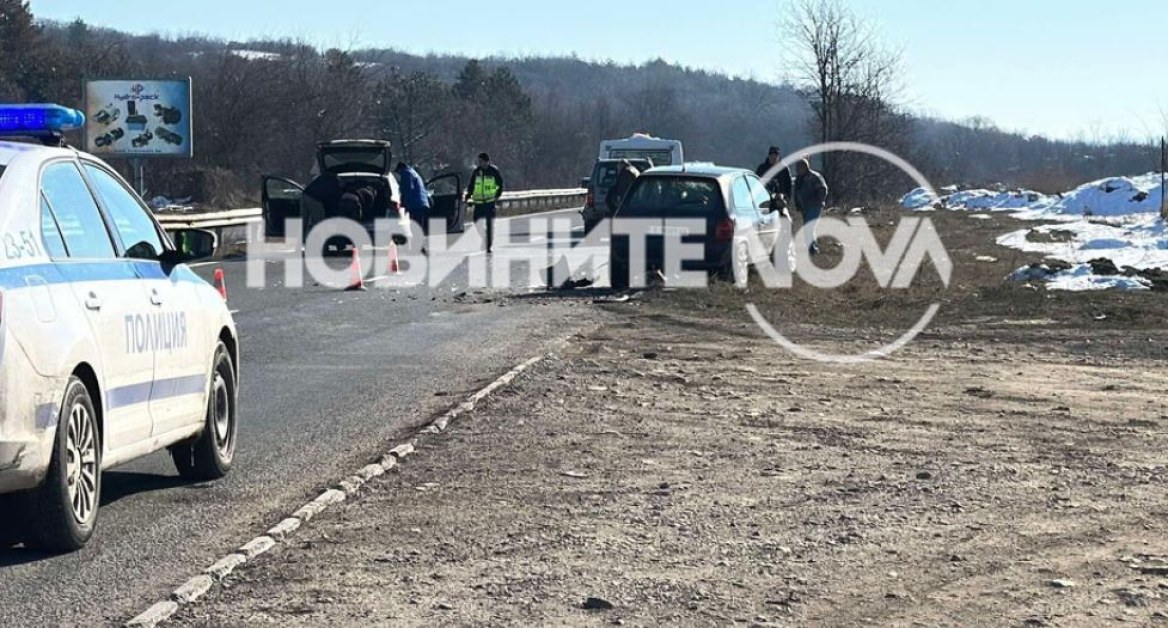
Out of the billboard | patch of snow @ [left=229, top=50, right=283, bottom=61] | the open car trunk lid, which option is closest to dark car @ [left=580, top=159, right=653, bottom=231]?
the open car trunk lid

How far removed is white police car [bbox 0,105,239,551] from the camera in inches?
237

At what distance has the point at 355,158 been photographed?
97.5 ft

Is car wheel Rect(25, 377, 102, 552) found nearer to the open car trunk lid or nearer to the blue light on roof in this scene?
the blue light on roof

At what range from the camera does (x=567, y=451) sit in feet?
29.5

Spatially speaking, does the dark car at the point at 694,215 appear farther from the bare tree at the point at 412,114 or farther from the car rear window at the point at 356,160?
the bare tree at the point at 412,114

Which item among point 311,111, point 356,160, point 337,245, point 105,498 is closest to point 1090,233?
point 356,160

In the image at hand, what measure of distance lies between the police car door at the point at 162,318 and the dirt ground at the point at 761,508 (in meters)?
0.94

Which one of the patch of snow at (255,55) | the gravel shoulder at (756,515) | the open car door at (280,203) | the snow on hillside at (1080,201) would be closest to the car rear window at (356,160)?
the open car door at (280,203)

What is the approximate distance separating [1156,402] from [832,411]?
2218 mm

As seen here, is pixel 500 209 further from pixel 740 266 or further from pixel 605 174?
pixel 740 266

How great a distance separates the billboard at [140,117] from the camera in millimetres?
41031

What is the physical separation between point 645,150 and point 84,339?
3554cm

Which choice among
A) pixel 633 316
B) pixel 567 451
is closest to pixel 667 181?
pixel 633 316

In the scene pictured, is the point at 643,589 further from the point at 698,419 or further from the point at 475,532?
the point at 698,419
